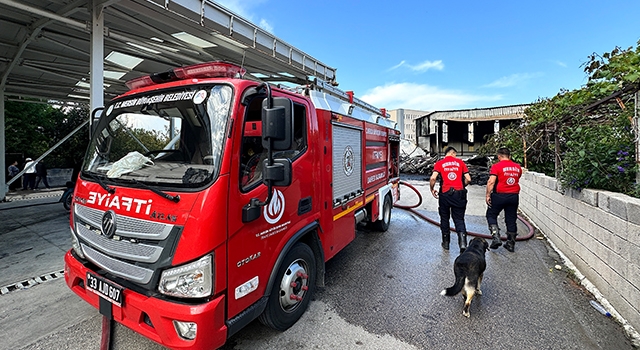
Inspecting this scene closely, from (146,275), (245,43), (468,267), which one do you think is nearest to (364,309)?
(468,267)

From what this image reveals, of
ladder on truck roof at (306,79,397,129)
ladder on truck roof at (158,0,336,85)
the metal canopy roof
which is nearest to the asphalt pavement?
ladder on truck roof at (306,79,397,129)

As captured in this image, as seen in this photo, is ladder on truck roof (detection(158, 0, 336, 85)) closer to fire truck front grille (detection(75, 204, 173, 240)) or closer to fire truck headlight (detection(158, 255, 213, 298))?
fire truck front grille (detection(75, 204, 173, 240))

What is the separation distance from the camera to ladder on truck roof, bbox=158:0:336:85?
517cm

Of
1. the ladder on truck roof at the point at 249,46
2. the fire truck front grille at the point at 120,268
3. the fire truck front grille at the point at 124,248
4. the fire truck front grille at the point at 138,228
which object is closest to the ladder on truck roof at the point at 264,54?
the ladder on truck roof at the point at 249,46

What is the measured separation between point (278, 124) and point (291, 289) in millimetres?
1605

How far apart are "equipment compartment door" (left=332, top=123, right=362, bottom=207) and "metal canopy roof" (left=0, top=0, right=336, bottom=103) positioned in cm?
117

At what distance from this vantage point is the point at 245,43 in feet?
20.6

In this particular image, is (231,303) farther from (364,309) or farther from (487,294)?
(487,294)

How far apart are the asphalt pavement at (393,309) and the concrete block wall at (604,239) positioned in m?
0.23

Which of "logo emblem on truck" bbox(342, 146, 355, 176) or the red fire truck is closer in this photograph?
the red fire truck

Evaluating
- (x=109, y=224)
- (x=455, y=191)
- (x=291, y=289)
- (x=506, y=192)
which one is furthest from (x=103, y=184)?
(x=506, y=192)

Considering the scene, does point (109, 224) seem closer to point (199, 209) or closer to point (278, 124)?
point (199, 209)

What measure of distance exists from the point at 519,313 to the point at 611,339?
2.24 ft

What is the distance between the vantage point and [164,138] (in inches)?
106
